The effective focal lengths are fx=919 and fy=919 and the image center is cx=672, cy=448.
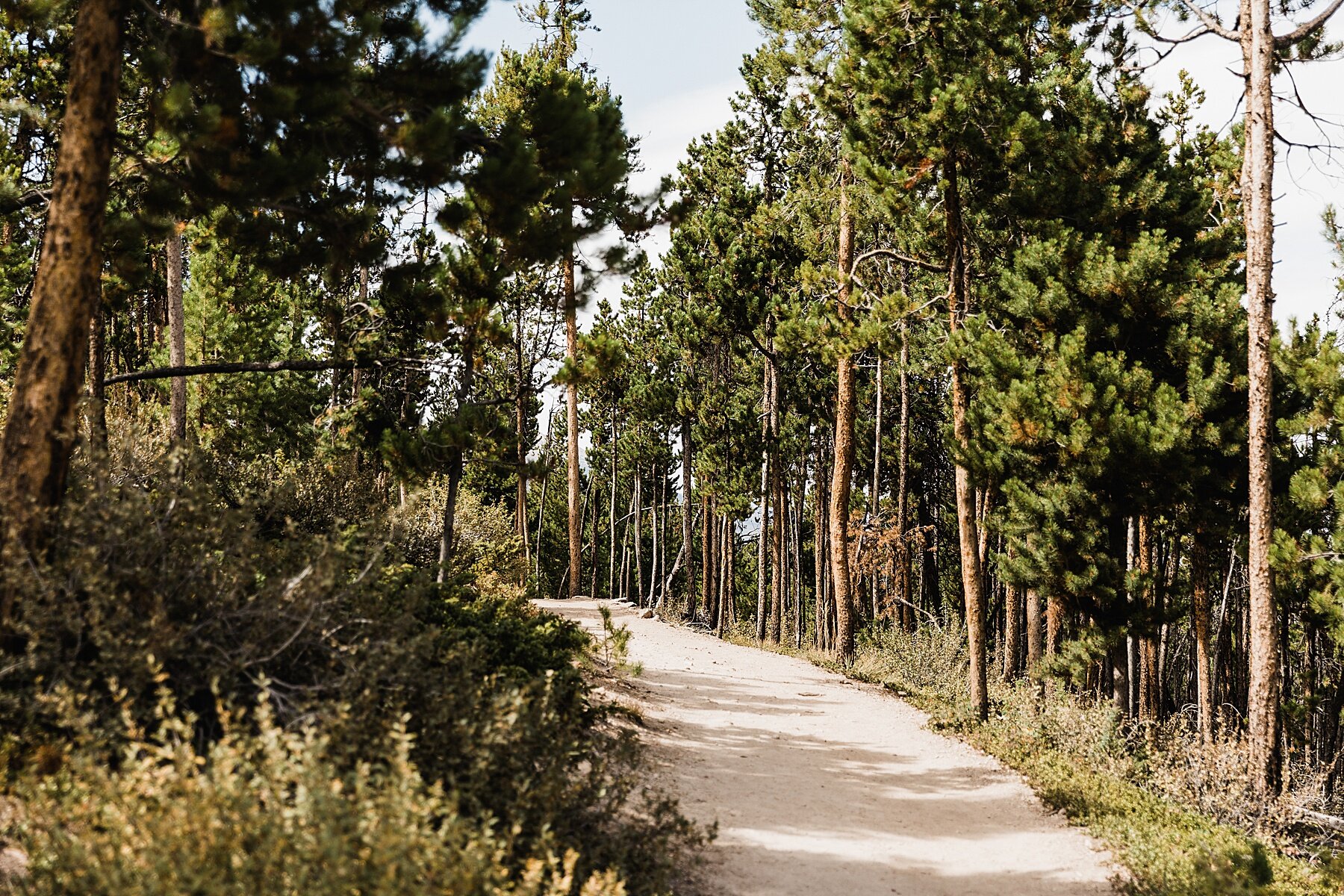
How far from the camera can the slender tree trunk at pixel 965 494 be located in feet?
36.1

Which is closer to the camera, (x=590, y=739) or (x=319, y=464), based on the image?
(x=590, y=739)

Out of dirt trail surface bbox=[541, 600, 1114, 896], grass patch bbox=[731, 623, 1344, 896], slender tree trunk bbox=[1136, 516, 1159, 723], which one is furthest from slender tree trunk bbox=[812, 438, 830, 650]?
dirt trail surface bbox=[541, 600, 1114, 896]

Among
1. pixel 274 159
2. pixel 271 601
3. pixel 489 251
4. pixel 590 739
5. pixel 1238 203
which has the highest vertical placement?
pixel 1238 203

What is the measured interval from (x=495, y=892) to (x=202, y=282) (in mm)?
23547

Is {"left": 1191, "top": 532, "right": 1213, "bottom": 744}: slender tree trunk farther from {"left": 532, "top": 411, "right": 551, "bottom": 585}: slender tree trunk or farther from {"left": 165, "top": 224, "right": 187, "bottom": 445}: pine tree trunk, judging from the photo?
{"left": 532, "top": 411, "right": 551, "bottom": 585}: slender tree trunk

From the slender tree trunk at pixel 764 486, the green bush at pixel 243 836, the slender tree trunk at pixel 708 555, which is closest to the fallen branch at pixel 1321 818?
the green bush at pixel 243 836

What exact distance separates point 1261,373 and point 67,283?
1003 cm

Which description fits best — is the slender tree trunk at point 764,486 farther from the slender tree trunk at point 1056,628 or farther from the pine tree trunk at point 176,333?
the pine tree trunk at point 176,333

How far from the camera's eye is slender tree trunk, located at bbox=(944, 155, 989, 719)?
1100 cm

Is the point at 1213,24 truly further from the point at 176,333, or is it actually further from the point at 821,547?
the point at 821,547

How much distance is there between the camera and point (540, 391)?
11.6 m

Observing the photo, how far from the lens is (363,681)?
15.0 feet

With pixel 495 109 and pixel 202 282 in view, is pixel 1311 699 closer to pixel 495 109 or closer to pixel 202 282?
pixel 495 109


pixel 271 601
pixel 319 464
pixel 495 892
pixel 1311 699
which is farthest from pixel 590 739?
pixel 1311 699
